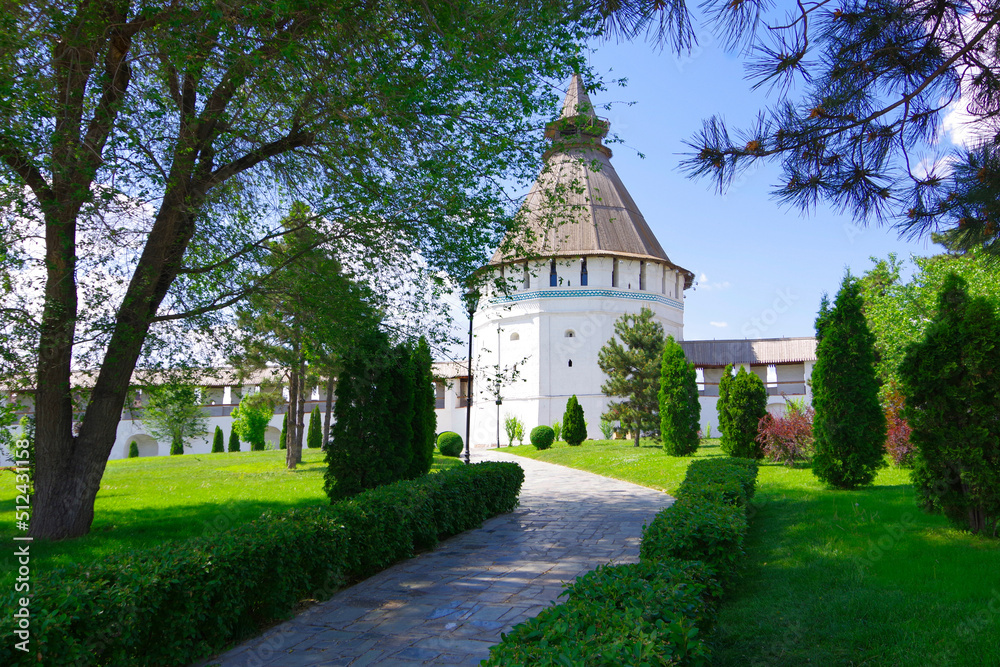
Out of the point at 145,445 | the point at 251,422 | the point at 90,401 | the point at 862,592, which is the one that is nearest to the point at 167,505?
the point at 90,401

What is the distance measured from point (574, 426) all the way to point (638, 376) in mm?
3768

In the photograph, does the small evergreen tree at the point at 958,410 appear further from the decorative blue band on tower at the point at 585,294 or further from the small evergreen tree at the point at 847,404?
the decorative blue band on tower at the point at 585,294

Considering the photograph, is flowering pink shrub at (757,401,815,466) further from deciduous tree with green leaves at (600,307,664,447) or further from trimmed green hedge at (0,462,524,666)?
trimmed green hedge at (0,462,524,666)

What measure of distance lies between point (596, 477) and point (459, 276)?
29.3 ft

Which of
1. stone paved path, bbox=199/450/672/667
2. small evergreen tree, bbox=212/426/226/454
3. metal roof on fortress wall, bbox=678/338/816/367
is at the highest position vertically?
metal roof on fortress wall, bbox=678/338/816/367

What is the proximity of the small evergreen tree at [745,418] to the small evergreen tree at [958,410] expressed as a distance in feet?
30.0

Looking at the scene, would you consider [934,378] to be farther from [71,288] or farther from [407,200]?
[71,288]

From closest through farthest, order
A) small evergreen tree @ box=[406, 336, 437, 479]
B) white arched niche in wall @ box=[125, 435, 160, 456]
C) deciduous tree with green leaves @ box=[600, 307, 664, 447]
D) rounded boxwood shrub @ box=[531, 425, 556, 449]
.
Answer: small evergreen tree @ box=[406, 336, 437, 479] < deciduous tree with green leaves @ box=[600, 307, 664, 447] < rounded boxwood shrub @ box=[531, 425, 556, 449] < white arched niche in wall @ box=[125, 435, 160, 456]

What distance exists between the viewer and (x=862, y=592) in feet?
14.0

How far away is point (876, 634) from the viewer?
3.61 metres

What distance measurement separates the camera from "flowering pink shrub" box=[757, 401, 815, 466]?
13.7 metres

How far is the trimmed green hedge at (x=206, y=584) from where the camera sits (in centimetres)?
316

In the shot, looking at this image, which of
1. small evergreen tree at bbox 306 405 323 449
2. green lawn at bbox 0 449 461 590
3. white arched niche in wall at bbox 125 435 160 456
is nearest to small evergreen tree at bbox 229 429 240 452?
small evergreen tree at bbox 306 405 323 449

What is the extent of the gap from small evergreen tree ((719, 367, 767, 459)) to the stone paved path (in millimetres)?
6712
